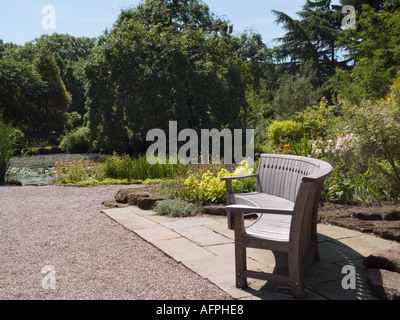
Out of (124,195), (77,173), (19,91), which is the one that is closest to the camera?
(124,195)

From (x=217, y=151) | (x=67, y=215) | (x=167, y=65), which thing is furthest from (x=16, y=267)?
(x=167, y=65)

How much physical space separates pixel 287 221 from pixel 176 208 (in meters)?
2.55

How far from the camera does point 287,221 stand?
345 centimetres

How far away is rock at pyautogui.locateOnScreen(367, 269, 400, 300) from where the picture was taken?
270 cm

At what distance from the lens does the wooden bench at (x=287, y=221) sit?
9.21 ft

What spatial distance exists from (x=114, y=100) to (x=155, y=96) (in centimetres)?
196

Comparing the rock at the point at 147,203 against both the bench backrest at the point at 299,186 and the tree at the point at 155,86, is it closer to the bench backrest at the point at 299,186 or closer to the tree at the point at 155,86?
the bench backrest at the point at 299,186

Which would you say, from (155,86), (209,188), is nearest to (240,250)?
(209,188)

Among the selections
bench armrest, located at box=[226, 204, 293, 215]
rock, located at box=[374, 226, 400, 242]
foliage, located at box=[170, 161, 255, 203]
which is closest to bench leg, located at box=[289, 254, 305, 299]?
bench armrest, located at box=[226, 204, 293, 215]

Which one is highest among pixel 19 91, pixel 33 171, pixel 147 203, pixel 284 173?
pixel 19 91

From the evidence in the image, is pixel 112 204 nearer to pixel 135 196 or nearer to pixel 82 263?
pixel 135 196

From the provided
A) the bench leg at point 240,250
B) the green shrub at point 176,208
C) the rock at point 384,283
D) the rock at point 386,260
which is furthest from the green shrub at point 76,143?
the rock at point 384,283

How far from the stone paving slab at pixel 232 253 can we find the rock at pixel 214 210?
0.14 metres
